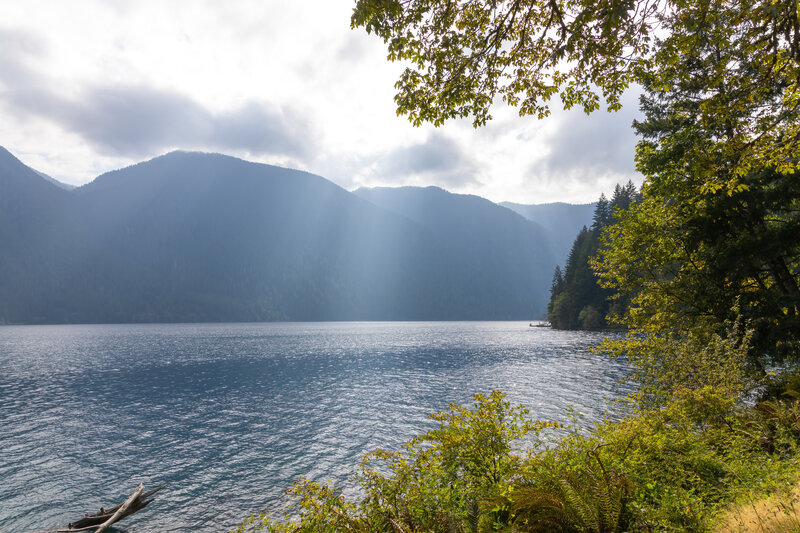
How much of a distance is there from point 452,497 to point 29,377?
2667 inches

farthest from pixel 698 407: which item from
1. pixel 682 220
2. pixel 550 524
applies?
pixel 682 220

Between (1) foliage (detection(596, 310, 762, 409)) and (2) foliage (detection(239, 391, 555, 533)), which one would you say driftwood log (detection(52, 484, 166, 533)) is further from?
(1) foliage (detection(596, 310, 762, 409))

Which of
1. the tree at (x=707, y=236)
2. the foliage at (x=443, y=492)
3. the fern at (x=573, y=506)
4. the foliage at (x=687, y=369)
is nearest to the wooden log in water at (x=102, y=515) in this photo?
the foliage at (x=443, y=492)

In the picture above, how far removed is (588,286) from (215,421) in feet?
340

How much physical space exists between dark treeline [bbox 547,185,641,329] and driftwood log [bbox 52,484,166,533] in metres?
96.5

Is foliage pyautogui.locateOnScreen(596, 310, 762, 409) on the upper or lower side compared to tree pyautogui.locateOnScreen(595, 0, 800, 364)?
lower

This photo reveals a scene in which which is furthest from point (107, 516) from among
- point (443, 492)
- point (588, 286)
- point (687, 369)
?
point (588, 286)

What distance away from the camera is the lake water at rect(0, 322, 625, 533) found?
17906mm

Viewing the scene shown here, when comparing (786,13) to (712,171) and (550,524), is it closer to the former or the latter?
(712,171)

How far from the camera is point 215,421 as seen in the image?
31.0m

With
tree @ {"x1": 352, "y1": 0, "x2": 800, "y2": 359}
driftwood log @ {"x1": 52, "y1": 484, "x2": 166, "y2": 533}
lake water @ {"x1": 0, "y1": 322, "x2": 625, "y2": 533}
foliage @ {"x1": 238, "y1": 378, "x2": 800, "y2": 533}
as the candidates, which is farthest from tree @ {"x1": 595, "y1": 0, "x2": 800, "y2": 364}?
driftwood log @ {"x1": 52, "y1": 484, "x2": 166, "y2": 533}

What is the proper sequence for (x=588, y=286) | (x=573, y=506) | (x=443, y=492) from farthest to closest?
(x=588, y=286), (x=443, y=492), (x=573, y=506)

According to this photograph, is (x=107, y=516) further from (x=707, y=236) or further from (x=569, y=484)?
(x=707, y=236)

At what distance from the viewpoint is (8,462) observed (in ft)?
72.7
